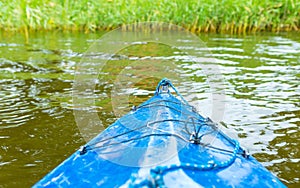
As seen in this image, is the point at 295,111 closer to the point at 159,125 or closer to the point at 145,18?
the point at 159,125

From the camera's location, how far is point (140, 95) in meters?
5.76

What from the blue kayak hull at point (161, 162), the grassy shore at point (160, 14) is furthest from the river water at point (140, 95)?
the grassy shore at point (160, 14)

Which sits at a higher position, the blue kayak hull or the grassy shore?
the grassy shore

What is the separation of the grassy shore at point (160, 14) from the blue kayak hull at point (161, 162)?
31.1 ft

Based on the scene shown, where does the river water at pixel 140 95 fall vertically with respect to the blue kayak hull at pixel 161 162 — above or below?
below

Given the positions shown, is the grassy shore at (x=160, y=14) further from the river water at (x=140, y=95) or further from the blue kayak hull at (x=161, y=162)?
the blue kayak hull at (x=161, y=162)

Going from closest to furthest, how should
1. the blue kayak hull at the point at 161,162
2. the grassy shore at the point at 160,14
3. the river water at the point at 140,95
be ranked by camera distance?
the blue kayak hull at the point at 161,162 → the river water at the point at 140,95 → the grassy shore at the point at 160,14

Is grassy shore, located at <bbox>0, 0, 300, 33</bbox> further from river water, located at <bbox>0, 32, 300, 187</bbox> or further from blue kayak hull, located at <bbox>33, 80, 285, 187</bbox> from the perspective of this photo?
blue kayak hull, located at <bbox>33, 80, 285, 187</bbox>

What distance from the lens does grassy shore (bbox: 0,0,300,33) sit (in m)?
11.8

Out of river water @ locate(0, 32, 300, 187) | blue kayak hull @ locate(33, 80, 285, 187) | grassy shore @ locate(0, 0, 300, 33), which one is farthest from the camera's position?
grassy shore @ locate(0, 0, 300, 33)

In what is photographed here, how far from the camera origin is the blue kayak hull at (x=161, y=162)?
185 cm

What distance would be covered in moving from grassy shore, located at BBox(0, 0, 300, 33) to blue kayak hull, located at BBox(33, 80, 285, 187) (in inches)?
373

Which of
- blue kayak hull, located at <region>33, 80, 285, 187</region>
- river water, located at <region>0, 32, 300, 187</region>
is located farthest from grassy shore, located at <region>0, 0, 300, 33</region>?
blue kayak hull, located at <region>33, 80, 285, 187</region>

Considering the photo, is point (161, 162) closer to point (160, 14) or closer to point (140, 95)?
point (140, 95)
